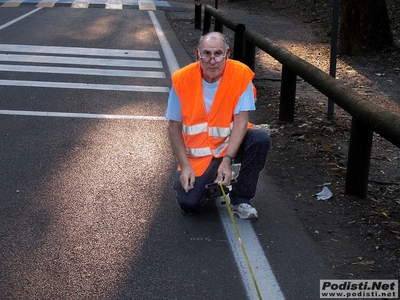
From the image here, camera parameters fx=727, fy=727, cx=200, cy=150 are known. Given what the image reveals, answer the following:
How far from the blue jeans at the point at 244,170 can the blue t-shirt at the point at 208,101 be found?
225mm

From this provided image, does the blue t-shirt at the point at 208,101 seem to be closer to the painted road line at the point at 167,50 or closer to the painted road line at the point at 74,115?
the painted road line at the point at 74,115

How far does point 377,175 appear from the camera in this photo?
21.2ft

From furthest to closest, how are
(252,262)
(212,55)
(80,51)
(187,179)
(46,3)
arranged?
(46,3)
(80,51)
(212,55)
(187,179)
(252,262)

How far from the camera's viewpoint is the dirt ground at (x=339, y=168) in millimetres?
4801

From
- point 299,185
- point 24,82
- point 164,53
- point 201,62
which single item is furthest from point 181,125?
point 164,53

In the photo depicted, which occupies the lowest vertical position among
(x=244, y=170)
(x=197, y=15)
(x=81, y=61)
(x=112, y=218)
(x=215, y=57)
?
(x=197, y=15)

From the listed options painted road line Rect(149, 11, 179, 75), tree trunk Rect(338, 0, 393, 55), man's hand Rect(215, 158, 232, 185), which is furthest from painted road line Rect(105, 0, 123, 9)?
man's hand Rect(215, 158, 232, 185)

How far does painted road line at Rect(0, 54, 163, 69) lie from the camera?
12820mm

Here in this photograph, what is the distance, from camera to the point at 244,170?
544cm

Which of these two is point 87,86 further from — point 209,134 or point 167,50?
point 209,134

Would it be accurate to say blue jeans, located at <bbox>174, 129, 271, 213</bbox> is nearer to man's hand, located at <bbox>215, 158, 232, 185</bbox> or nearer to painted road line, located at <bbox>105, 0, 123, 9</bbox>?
man's hand, located at <bbox>215, 158, 232, 185</bbox>

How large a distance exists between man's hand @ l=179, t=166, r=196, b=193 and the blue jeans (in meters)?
0.35

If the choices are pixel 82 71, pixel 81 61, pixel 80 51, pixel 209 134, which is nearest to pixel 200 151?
pixel 209 134

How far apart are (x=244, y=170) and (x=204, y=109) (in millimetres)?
558
